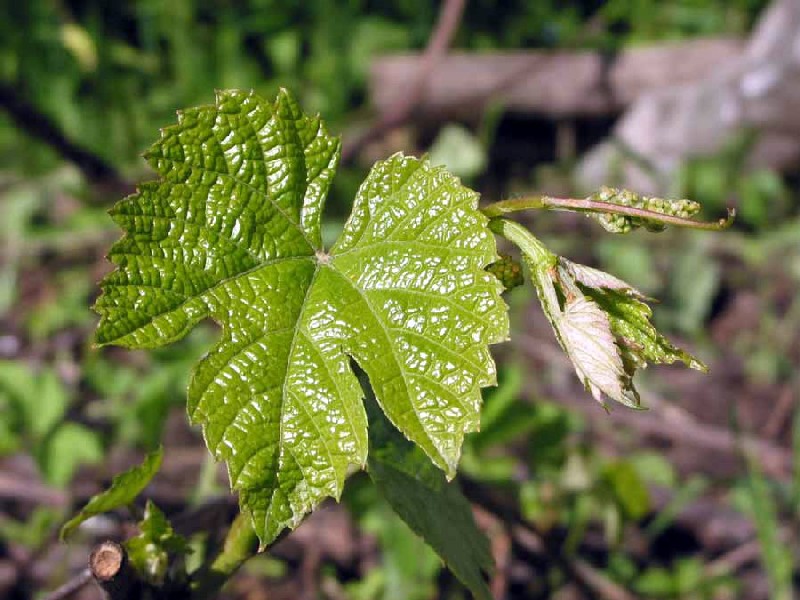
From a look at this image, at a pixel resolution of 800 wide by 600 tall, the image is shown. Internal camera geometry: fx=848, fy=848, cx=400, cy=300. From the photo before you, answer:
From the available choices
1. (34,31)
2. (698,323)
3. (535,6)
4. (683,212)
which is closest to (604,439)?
(698,323)

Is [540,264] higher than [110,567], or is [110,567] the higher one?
[540,264]

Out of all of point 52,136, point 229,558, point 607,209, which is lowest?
point 52,136

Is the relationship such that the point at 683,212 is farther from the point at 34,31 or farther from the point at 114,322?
the point at 34,31

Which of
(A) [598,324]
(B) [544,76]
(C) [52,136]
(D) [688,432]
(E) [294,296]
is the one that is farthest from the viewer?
(B) [544,76]

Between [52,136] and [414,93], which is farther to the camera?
[414,93]

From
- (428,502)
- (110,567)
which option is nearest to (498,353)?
(428,502)

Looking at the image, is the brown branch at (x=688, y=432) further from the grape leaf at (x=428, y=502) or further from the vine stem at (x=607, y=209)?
the vine stem at (x=607, y=209)

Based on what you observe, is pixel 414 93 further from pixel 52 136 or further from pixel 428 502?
pixel 428 502

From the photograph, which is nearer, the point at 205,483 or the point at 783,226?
the point at 205,483
